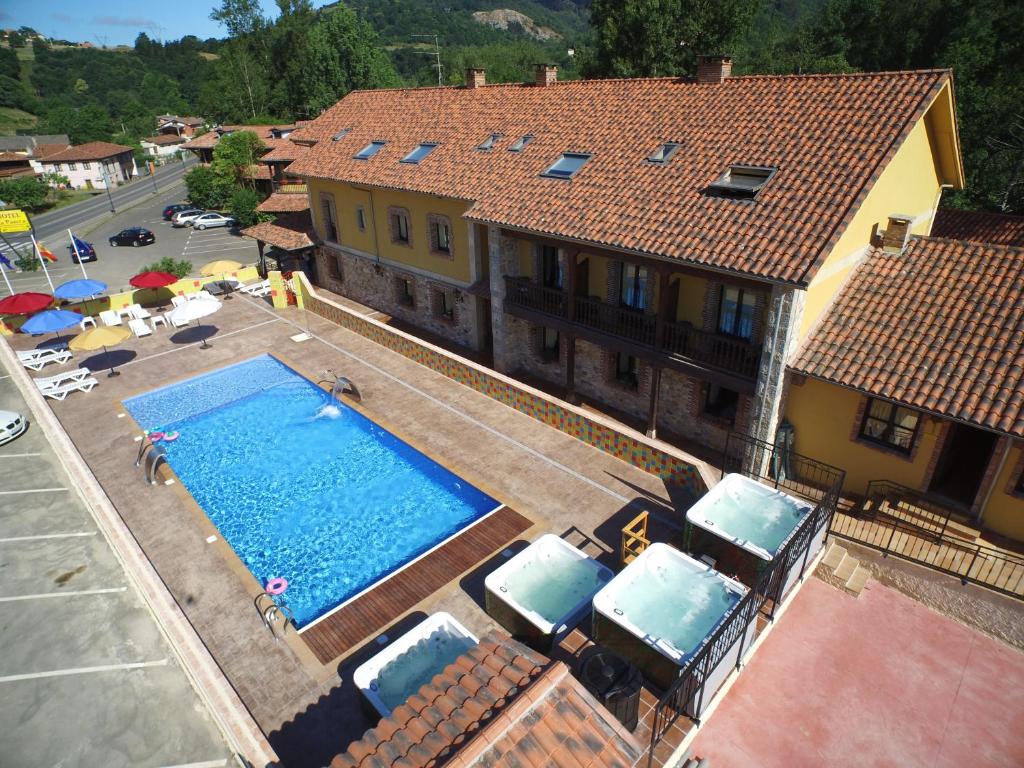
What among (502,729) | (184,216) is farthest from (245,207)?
(502,729)

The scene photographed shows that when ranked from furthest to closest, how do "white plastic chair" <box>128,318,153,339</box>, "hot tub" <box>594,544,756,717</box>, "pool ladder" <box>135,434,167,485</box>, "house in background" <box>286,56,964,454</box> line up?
"white plastic chair" <box>128,318,153,339</box> → "pool ladder" <box>135,434,167,485</box> → "house in background" <box>286,56,964,454</box> → "hot tub" <box>594,544,756,717</box>

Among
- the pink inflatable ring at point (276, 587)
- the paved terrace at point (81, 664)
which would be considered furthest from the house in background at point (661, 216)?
the paved terrace at point (81, 664)

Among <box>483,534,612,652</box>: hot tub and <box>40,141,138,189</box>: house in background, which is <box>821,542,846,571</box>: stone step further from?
<box>40,141,138,189</box>: house in background

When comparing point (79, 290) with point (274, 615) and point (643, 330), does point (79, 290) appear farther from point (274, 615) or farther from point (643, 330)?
point (643, 330)

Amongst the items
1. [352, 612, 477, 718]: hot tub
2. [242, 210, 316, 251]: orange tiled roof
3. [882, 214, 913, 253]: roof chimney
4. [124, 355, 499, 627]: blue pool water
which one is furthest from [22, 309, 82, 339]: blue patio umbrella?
[882, 214, 913, 253]: roof chimney

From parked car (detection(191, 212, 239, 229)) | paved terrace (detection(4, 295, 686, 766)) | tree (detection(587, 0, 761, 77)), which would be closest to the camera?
paved terrace (detection(4, 295, 686, 766))
